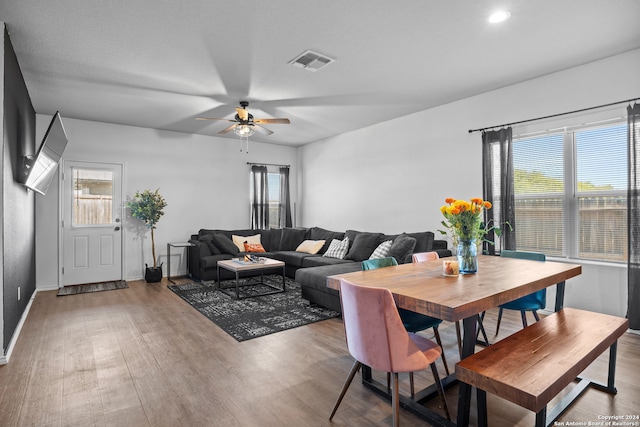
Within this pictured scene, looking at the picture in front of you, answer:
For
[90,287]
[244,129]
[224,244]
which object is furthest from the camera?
[224,244]

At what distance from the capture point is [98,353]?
2.96 meters

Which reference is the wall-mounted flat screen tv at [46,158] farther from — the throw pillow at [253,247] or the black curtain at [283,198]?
the black curtain at [283,198]

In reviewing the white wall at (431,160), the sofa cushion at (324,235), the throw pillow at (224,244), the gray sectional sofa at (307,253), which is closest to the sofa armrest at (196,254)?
the gray sectional sofa at (307,253)

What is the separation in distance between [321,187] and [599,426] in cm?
595

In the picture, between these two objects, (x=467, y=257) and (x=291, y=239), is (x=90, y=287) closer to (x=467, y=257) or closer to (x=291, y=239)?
(x=291, y=239)

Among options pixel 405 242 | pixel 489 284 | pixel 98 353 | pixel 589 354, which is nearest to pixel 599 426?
pixel 589 354

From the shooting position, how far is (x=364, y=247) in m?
5.33

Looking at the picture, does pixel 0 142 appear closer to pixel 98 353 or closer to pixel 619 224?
pixel 98 353

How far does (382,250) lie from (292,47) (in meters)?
2.90

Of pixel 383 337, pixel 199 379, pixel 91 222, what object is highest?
pixel 91 222

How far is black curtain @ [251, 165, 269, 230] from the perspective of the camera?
7367 millimetres

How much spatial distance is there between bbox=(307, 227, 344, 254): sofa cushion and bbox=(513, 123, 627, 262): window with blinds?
304cm

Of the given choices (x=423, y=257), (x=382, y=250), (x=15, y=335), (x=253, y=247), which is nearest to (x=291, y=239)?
(x=253, y=247)

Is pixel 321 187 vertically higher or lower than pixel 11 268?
higher
